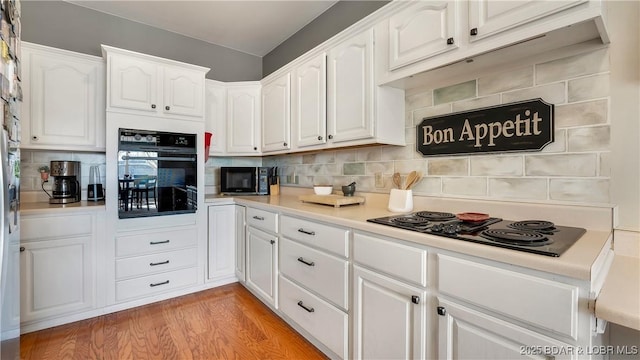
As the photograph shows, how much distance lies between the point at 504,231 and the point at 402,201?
663mm

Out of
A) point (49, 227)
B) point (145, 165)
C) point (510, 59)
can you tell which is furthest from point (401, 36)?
point (49, 227)

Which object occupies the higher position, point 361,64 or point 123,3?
point 123,3

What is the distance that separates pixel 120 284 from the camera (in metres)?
2.28

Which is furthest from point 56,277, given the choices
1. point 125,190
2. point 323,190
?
point 323,190

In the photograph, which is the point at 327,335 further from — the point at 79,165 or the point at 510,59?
the point at 79,165

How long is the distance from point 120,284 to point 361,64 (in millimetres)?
2466

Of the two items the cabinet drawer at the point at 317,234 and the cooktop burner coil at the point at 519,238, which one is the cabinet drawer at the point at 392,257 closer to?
the cabinet drawer at the point at 317,234

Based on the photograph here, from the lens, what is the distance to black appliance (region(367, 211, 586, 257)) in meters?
0.92

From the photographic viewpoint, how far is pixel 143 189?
2340 millimetres

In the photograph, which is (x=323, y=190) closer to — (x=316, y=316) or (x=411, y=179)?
(x=411, y=179)

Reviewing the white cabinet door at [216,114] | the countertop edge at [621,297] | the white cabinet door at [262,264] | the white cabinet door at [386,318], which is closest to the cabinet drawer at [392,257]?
the white cabinet door at [386,318]

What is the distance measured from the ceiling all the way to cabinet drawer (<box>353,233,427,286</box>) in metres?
2.25

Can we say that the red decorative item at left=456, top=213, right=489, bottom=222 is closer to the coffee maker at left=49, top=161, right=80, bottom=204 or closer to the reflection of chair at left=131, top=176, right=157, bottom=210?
the reflection of chair at left=131, top=176, right=157, bottom=210

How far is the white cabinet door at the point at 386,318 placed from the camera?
1.17m
